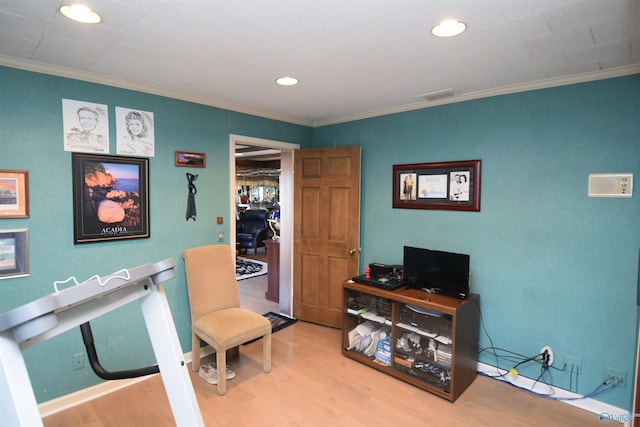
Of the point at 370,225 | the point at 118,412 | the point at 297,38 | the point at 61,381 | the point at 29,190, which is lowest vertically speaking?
the point at 118,412

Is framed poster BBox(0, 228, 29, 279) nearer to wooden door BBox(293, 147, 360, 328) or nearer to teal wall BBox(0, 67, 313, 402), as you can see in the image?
teal wall BBox(0, 67, 313, 402)

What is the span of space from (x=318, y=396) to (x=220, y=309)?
1154 mm

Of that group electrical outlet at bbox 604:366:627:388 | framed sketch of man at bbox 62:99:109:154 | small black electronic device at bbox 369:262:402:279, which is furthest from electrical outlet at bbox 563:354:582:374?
framed sketch of man at bbox 62:99:109:154

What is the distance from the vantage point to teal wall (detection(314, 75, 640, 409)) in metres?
2.34

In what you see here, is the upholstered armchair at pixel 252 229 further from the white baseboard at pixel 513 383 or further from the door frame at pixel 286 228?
the white baseboard at pixel 513 383

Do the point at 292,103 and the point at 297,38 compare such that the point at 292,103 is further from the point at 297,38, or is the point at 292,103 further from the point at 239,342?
the point at 239,342

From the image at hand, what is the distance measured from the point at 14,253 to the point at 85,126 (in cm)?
99

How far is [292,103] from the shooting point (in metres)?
3.33

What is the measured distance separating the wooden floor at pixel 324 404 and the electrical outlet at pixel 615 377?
276mm

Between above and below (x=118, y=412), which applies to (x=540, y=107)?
above

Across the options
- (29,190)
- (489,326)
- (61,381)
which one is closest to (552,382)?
(489,326)

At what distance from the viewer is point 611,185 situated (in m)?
2.35

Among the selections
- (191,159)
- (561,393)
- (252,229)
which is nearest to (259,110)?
(191,159)

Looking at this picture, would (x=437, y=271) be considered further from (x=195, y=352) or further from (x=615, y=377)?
(x=195, y=352)
